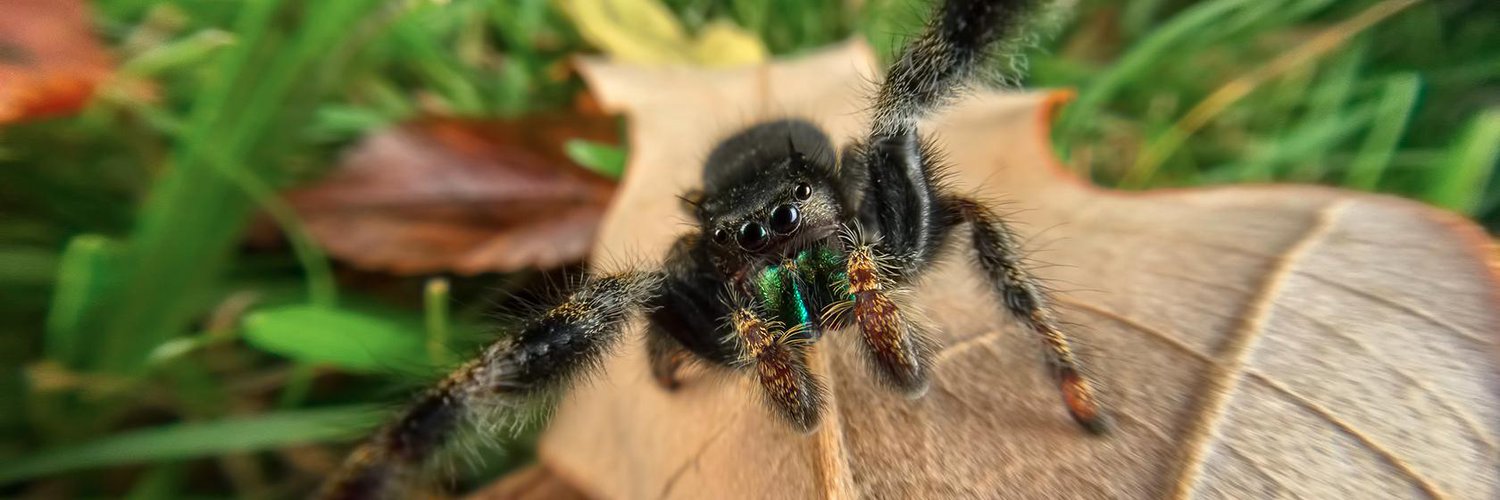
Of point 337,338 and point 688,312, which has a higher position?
point 337,338

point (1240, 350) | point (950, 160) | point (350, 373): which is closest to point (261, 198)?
point (350, 373)

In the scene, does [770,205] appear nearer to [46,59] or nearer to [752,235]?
[752,235]

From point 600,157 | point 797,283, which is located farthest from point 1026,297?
point 600,157

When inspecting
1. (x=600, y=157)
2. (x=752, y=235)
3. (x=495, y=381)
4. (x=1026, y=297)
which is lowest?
(x=1026, y=297)

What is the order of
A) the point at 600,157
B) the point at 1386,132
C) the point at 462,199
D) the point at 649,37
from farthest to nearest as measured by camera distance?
1. the point at 649,37
2. the point at 1386,132
3. the point at 462,199
4. the point at 600,157

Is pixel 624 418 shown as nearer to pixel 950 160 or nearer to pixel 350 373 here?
pixel 350 373

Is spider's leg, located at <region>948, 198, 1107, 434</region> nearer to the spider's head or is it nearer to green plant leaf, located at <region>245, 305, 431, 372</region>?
the spider's head

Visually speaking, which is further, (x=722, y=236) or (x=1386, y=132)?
(x=1386, y=132)
